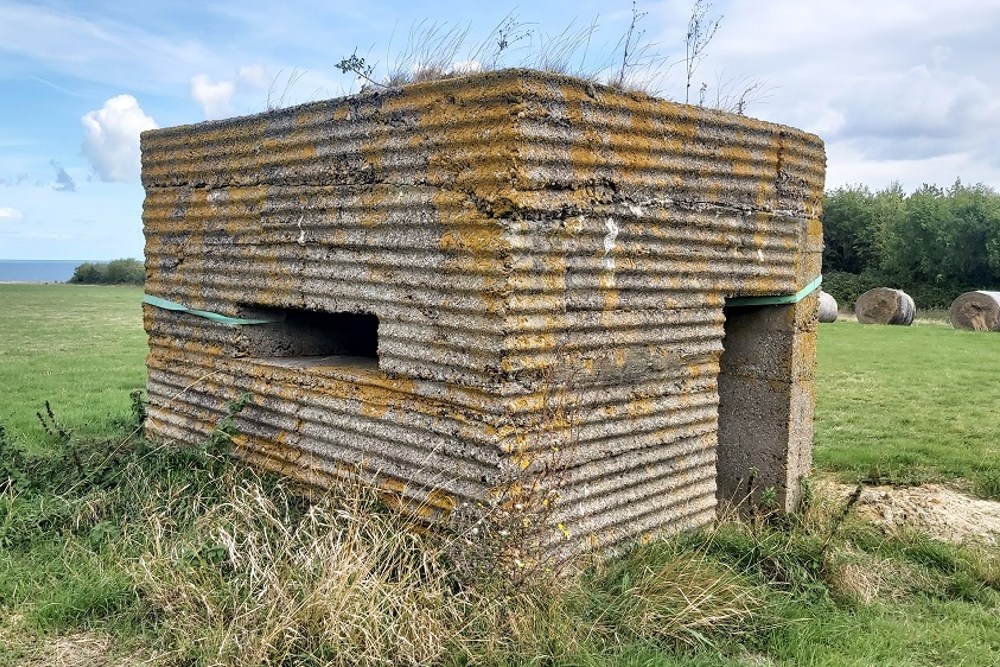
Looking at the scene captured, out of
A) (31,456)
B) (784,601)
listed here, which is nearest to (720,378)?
(784,601)

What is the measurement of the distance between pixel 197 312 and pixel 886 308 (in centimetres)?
2156

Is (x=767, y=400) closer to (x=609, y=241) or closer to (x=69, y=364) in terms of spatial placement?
(x=609, y=241)

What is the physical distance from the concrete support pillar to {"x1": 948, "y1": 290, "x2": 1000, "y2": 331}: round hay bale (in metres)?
18.1

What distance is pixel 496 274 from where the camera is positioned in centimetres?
345

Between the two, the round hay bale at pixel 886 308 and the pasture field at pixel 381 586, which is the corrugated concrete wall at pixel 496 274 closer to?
the pasture field at pixel 381 586

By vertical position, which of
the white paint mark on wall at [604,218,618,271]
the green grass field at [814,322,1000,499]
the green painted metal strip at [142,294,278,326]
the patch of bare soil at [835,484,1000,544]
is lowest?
the patch of bare soil at [835,484,1000,544]

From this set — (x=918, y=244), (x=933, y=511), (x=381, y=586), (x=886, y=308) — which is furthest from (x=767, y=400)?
(x=918, y=244)

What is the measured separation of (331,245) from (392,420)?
3.15 feet

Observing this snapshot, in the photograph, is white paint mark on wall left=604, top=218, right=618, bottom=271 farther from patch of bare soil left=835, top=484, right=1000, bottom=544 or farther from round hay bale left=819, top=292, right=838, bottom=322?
round hay bale left=819, top=292, right=838, bottom=322

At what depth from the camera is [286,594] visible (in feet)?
10.6

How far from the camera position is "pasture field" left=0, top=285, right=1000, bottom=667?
3.14 metres

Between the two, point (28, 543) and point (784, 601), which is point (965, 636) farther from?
Answer: point (28, 543)

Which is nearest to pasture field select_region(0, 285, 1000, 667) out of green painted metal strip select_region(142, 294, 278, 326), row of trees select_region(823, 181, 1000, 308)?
green painted metal strip select_region(142, 294, 278, 326)

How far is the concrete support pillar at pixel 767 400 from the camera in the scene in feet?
17.1
